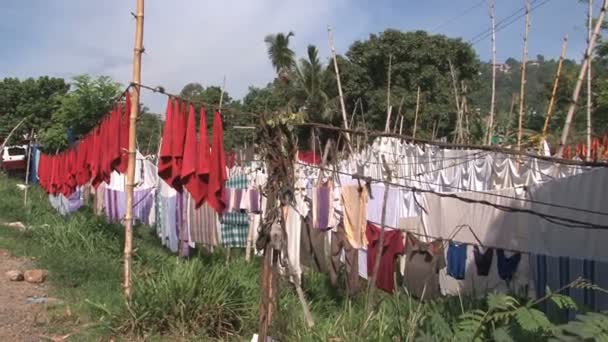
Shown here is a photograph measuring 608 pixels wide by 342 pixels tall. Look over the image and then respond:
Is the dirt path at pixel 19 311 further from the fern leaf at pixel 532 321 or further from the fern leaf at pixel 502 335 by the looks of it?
the fern leaf at pixel 532 321

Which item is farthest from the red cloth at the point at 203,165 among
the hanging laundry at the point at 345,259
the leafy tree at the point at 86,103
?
the leafy tree at the point at 86,103

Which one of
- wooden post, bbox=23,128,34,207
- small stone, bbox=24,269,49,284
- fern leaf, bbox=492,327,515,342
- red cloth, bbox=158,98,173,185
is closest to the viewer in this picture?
fern leaf, bbox=492,327,515,342

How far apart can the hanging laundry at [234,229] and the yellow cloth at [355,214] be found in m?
3.09

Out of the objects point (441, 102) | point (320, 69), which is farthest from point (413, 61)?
point (320, 69)

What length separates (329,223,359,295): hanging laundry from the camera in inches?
363

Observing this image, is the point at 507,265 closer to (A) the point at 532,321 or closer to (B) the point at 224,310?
(B) the point at 224,310

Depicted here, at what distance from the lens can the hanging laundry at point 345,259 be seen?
30.3ft

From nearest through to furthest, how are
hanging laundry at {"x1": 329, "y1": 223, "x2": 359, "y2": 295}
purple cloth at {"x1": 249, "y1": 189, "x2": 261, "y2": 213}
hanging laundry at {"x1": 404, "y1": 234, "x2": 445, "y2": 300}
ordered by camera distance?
hanging laundry at {"x1": 404, "y1": 234, "x2": 445, "y2": 300}
hanging laundry at {"x1": 329, "y1": 223, "x2": 359, "y2": 295}
purple cloth at {"x1": 249, "y1": 189, "x2": 261, "y2": 213}

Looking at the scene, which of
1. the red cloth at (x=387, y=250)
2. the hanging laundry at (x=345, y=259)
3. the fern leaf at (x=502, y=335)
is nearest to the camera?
the fern leaf at (x=502, y=335)

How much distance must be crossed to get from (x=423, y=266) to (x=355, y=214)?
1075mm

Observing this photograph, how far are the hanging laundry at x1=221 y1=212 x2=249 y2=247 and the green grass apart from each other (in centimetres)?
61

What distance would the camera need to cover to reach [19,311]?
7.73m

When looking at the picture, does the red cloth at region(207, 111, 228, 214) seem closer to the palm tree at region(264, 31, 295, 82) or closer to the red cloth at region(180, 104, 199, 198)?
the red cloth at region(180, 104, 199, 198)

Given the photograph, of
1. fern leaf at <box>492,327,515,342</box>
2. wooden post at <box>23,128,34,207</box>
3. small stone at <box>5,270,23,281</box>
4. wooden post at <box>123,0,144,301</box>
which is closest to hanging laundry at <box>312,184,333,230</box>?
wooden post at <box>123,0,144,301</box>
